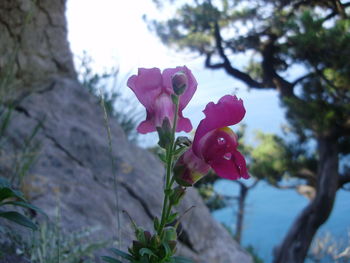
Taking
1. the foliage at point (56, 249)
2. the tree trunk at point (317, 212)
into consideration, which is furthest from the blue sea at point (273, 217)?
the foliage at point (56, 249)

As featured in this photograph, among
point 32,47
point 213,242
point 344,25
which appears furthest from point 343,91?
point 32,47

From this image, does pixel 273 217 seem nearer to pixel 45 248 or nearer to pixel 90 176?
pixel 90 176

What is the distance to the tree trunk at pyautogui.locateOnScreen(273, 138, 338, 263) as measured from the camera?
3.90 m

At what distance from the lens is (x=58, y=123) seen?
179 cm

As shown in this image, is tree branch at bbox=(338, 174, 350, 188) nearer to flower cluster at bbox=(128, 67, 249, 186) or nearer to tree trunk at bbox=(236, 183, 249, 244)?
tree trunk at bbox=(236, 183, 249, 244)

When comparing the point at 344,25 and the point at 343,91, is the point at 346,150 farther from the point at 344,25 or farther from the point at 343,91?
the point at 344,25

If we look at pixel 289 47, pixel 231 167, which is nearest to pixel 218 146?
pixel 231 167

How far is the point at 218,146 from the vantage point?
418mm

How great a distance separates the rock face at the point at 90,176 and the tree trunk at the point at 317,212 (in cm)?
230

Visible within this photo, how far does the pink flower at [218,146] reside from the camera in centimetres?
42

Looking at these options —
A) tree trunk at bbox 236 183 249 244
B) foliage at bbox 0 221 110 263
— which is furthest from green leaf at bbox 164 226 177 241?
tree trunk at bbox 236 183 249 244

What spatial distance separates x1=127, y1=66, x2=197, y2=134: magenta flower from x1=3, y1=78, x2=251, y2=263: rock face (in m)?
0.75

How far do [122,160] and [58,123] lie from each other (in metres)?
0.31

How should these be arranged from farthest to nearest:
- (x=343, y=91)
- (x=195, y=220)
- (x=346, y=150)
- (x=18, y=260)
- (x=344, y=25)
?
1. (x=346, y=150)
2. (x=343, y=91)
3. (x=344, y=25)
4. (x=195, y=220)
5. (x=18, y=260)
